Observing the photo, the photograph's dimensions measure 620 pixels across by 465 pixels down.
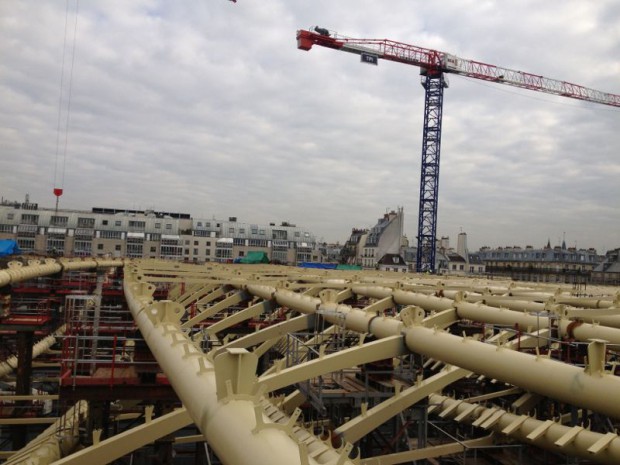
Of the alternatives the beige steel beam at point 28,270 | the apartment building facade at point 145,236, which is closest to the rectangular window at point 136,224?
the apartment building facade at point 145,236

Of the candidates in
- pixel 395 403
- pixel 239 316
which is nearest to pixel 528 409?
pixel 395 403

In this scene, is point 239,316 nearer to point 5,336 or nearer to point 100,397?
point 100,397

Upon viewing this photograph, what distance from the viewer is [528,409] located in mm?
14008

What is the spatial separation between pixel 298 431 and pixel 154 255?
340ft

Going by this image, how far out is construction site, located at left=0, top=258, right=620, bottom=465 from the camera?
524 centimetres

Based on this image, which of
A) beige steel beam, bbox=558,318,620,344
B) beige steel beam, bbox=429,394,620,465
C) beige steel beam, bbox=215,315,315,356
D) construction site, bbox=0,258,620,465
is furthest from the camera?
beige steel beam, bbox=215,315,315,356

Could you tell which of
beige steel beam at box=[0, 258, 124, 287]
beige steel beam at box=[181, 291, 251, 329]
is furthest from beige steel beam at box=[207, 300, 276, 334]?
beige steel beam at box=[0, 258, 124, 287]

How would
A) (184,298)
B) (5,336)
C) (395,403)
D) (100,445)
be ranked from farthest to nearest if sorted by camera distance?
(5,336) < (184,298) < (395,403) < (100,445)

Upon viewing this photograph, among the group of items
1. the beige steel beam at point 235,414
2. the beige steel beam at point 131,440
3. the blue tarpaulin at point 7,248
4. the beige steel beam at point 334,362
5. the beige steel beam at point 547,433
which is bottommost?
the beige steel beam at point 547,433

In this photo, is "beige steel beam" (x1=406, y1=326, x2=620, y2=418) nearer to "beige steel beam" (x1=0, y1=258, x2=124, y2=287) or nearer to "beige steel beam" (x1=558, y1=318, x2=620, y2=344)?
"beige steel beam" (x1=558, y1=318, x2=620, y2=344)

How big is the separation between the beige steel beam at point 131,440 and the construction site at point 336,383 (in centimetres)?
2

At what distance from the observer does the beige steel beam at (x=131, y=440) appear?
7.80 meters

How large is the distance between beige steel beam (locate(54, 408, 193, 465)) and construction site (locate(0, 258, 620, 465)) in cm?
2

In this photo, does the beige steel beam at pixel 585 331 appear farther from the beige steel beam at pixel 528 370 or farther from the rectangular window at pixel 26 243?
the rectangular window at pixel 26 243
